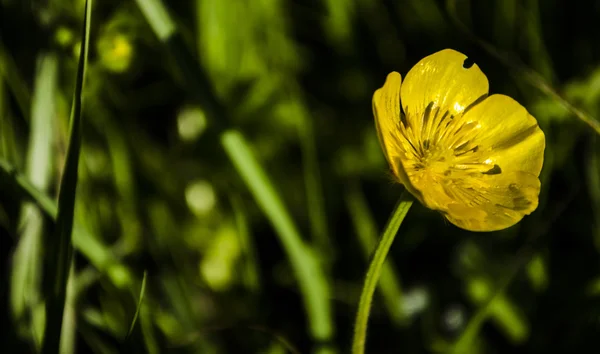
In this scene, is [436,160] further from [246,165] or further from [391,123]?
[246,165]

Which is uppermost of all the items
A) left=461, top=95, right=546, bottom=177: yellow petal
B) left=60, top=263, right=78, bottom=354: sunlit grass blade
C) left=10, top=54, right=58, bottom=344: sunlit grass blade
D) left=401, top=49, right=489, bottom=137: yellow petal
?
left=401, top=49, right=489, bottom=137: yellow petal

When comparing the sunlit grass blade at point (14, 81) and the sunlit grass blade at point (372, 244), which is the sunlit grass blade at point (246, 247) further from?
the sunlit grass blade at point (14, 81)

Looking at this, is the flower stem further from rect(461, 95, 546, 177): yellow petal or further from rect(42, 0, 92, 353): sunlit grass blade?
rect(42, 0, 92, 353): sunlit grass blade

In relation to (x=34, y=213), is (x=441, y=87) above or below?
above

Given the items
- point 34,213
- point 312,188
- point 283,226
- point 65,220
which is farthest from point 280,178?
point 65,220

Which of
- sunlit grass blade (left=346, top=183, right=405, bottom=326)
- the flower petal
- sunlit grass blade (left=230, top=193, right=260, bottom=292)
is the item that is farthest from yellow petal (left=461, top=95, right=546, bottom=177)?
sunlit grass blade (left=230, top=193, right=260, bottom=292)

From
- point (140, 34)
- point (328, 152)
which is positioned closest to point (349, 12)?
point (328, 152)
